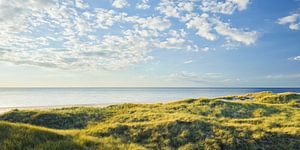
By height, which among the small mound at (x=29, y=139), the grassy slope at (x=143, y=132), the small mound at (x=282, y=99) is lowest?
the grassy slope at (x=143, y=132)

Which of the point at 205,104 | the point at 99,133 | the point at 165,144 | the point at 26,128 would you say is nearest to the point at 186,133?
the point at 165,144

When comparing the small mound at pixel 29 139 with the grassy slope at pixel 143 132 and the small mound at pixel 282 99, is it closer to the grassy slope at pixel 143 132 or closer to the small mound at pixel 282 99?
the grassy slope at pixel 143 132

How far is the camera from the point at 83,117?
21.4 m

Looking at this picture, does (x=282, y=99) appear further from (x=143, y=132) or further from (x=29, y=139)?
(x=29, y=139)

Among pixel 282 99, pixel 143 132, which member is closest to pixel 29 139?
pixel 143 132

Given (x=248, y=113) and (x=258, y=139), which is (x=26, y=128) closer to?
(x=258, y=139)

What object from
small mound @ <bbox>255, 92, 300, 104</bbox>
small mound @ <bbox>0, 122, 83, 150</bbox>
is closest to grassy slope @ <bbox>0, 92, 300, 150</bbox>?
small mound @ <bbox>0, 122, 83, 150</bbox>

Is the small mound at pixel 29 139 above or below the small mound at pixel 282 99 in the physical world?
below

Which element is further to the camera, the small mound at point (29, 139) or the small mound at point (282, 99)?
the small mound at point (282, 99)

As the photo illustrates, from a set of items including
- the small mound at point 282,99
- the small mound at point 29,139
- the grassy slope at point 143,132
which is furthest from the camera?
the small mound at point 282,99

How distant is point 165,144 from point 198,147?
1848mm

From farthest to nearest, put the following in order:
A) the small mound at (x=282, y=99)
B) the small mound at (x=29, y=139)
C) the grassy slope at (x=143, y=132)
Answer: the small mound at (x=282, y=99), the grassy slope at (x=143, y=132), the small mound at (x=29, y=139)

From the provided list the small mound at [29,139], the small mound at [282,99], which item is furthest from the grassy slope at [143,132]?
the small mound at [282,99]

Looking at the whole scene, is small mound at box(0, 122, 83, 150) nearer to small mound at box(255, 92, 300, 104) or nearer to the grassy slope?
the grassy slope
